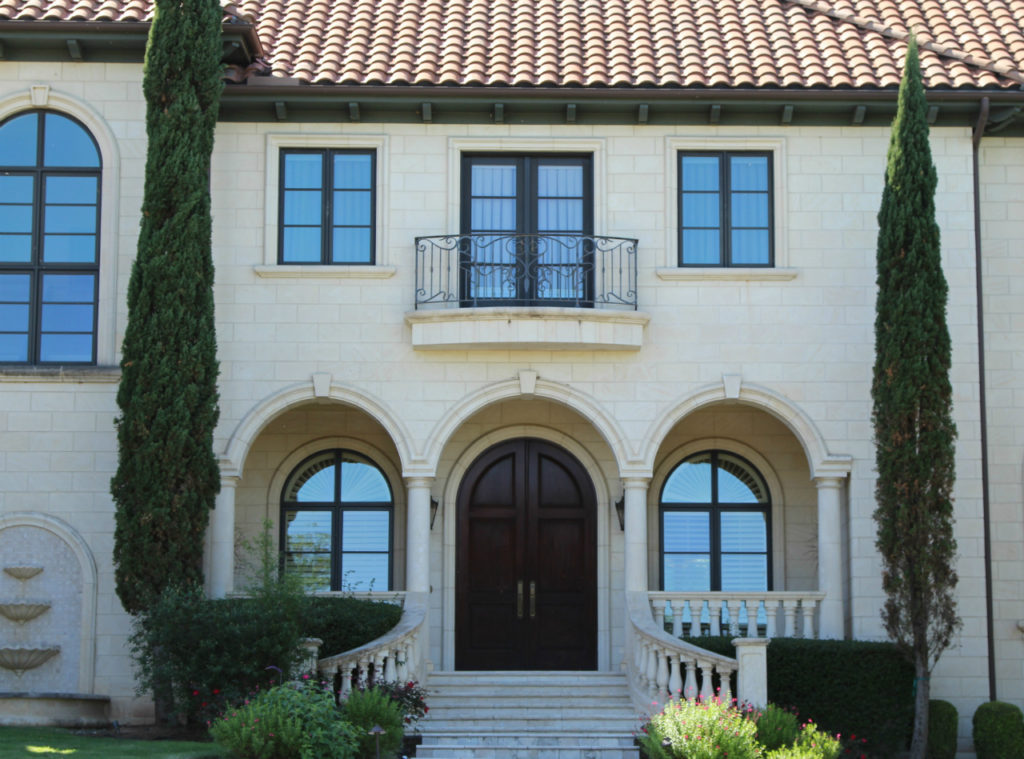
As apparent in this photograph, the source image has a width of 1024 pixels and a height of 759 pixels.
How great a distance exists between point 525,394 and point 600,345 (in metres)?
1.11

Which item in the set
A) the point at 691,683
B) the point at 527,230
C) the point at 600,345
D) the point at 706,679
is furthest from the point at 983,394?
the point at 527,230

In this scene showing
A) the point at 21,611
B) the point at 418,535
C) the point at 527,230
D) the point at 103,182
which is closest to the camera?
the point at 21,611

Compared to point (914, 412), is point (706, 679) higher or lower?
lower

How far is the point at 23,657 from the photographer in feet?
62.9

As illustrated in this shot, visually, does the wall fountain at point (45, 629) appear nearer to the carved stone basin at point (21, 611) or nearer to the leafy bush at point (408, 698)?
the carved stone basin at point (21, 611)

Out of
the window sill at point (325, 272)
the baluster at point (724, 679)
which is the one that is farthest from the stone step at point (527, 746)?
the window sill at point (325, 272)

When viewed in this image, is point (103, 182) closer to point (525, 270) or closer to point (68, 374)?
point (68, 374)

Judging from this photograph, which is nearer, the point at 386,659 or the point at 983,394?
the point at 386,659

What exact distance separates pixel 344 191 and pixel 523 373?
126 inches

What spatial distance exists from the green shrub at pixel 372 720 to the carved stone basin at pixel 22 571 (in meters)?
4.84

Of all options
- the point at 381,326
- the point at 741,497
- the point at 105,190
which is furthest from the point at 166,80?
the point at 741,497

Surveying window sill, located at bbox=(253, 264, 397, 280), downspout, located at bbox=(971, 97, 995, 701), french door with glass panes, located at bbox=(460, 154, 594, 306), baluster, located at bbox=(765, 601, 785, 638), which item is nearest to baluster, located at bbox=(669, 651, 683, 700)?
baluster, located at bbox=(765, 601, 785, 638)

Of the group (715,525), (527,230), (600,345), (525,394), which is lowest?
(715,525)

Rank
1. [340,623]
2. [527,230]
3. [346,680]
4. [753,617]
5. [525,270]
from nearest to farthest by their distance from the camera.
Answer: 1. [346,680]
2. [340,623]
3. [753,617]
4. [525,270]
5. [527,230]
